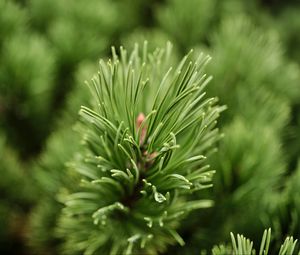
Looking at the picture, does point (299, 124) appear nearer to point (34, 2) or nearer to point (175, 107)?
point (175, 107)

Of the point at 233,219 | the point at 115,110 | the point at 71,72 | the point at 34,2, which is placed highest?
the point at 34,2

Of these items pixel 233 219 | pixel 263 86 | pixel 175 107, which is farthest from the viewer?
pixel 263 86

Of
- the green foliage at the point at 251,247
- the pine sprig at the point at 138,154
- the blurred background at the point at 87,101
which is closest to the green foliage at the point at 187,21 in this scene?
the blurred background at the point at 87,101

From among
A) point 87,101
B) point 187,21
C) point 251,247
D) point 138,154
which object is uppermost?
point 187,21

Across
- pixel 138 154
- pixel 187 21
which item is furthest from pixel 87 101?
pixel 187 21

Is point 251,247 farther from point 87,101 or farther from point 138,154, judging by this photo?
point 87,101

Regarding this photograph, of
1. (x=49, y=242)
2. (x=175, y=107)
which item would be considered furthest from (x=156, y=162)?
(x=49, y=242)

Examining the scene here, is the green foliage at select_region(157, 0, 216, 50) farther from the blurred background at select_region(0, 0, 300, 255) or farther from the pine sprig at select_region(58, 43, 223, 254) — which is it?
the pine sprig at select_region(58, 43, 223, 254)

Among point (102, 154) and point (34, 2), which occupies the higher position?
point (34, 2)
